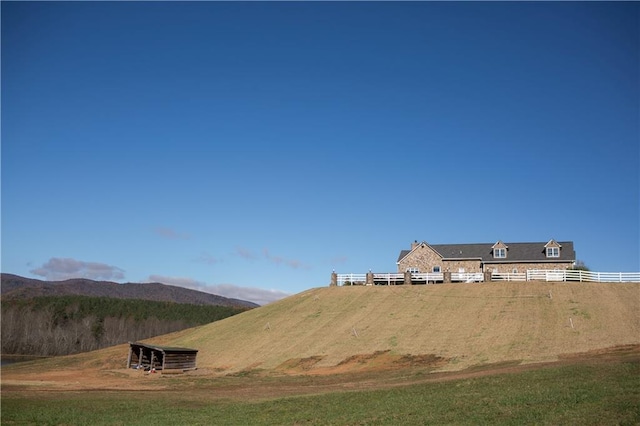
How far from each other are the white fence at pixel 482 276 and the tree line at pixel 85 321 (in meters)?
78.1

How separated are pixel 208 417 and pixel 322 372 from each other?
21588 mm

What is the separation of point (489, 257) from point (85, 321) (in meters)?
98.5

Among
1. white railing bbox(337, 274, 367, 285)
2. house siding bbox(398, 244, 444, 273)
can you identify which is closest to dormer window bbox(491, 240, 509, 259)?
house siding bbox(398, 244, 444, 273)

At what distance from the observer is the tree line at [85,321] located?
4769 inches

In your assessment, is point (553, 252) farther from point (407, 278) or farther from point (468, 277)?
point (407, 278)

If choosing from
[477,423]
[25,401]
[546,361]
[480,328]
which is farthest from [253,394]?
[480,328]

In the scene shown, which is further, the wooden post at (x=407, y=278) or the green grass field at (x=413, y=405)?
the wooden post at (x=407, y=278)

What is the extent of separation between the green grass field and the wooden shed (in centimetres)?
1746

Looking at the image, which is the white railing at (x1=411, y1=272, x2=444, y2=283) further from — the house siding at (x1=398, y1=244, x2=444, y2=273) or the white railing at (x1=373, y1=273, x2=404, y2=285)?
the house siding at (x1=398, y1=244, x2=444, y2=273)

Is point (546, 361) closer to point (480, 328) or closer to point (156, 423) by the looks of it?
point (480, 328)

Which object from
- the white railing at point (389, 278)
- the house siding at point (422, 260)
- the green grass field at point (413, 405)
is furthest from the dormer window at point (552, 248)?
the green grass field at point (413, 405)

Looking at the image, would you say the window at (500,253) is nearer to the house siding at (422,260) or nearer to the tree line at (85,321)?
the house siding at (422,260)

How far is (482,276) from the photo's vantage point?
68562 mm

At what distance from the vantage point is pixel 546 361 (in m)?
37.1
